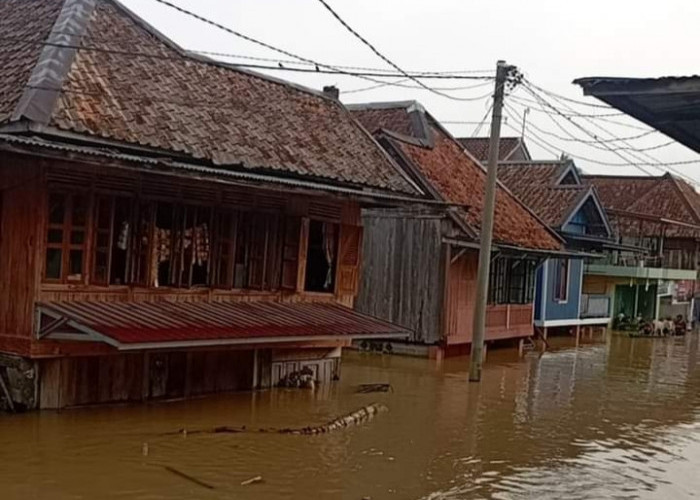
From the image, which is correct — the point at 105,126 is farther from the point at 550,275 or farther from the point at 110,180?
the point at 550,275

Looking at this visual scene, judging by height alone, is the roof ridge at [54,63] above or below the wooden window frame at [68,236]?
above

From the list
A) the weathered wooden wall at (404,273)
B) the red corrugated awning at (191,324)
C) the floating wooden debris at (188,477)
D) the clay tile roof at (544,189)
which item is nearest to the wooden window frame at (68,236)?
the red corrugated awning at (191,324)

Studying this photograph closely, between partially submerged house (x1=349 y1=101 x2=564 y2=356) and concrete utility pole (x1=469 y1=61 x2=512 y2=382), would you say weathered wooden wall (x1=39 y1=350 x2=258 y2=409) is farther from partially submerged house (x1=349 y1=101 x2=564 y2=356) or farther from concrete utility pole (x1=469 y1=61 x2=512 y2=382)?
partially submerged house (x1=349 y1=101 x2=564 y2=356)

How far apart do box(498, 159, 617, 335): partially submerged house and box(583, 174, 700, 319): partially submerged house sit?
5.88ft

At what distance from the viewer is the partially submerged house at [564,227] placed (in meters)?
31.4

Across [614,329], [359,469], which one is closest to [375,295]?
[359,469]

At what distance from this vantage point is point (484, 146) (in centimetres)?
3891

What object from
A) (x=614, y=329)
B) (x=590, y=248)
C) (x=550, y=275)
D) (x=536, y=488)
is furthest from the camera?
(x=614, y=329)

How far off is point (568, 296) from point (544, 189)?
13.6 feet

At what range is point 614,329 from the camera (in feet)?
128

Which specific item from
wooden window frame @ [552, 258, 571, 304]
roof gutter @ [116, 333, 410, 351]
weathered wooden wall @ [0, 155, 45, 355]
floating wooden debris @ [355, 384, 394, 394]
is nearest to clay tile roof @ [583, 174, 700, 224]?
wooden window frame @ [552, 258, 571, 304]

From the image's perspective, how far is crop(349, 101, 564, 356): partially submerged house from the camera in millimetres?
22984

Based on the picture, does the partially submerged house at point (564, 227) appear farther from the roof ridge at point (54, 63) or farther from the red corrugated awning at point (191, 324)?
the roof ridge at point (54, 63)

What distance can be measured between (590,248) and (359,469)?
25594mm
